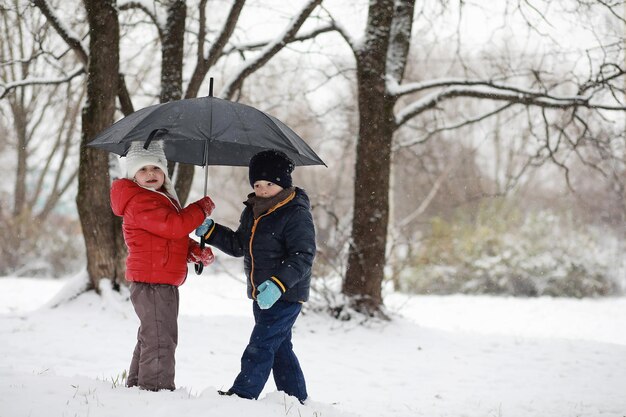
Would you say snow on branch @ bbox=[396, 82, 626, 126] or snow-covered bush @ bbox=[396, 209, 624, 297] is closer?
snow on branch @ bbox=[396, 82, 626, 126]

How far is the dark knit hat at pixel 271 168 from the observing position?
3.52m

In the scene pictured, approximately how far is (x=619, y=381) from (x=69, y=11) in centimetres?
897

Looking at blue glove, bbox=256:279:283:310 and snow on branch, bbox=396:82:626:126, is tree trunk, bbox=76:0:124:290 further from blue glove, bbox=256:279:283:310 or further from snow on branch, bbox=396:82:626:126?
blue glove, bbox=256:279:283:310

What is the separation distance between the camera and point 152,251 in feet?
11.4

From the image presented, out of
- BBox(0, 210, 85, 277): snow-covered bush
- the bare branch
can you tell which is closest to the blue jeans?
the bare branch

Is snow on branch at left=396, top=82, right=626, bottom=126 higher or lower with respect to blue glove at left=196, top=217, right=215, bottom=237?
higher

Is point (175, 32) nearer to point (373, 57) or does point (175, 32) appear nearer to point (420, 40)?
point (373, 57)

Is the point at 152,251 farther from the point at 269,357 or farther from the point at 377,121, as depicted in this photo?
the point at 377,121

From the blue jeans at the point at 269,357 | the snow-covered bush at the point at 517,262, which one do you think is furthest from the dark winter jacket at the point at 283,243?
the snow-covered bush at the point at 517,262

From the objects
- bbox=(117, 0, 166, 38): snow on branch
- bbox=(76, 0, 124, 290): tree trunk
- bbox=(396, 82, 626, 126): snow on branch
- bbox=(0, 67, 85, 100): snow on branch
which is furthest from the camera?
bbox=(0, 67, 85, 100): snow on branch

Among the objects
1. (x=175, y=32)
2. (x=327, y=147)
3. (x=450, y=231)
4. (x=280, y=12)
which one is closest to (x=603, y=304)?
(x=450, y=231)

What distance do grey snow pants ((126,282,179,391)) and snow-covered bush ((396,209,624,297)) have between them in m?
10.7

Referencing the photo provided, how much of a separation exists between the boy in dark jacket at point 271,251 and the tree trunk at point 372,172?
13.5 feet

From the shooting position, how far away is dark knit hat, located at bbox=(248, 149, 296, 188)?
11.5ft
